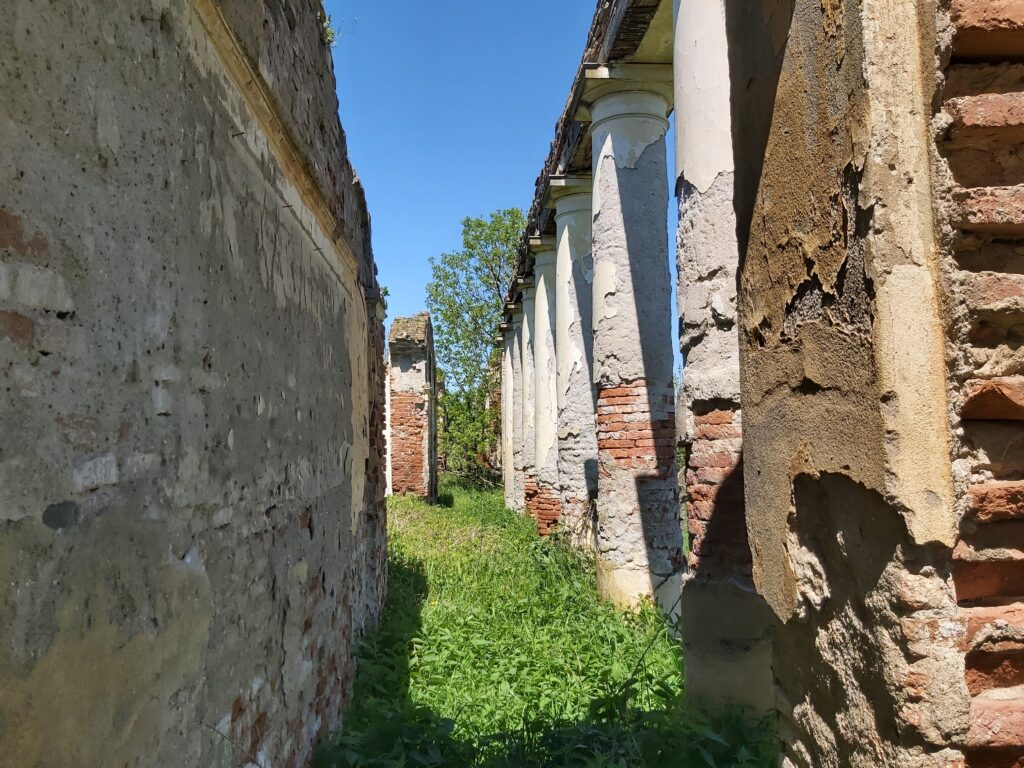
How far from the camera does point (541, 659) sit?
4.55m

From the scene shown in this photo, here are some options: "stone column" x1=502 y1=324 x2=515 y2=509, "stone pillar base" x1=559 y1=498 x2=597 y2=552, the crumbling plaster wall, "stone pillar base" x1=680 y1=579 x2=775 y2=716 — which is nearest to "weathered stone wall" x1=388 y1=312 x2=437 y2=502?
"stone column" x1=502 y1=324 x2=515 y2=509

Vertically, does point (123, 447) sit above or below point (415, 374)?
below

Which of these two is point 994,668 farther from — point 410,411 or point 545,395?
point 410,411

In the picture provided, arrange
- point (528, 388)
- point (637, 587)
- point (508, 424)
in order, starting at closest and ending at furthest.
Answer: point (637, 587), point (528, 388), point (508, 424)

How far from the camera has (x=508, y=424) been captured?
1595 cm

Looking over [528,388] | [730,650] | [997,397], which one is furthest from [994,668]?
[528,388]

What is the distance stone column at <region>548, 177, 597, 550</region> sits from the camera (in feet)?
27.2

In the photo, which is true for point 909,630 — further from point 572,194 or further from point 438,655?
point 572,194

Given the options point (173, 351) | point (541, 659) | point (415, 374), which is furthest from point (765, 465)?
point (415, 374)

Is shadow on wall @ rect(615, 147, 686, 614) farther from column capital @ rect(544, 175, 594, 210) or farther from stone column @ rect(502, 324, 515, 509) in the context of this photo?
stone column @ rect(502, 324, 515, 509)

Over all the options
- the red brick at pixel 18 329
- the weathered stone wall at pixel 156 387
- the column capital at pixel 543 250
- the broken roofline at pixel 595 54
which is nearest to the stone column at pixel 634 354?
the broken roofline at pixel 595 54

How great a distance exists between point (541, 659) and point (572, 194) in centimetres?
556

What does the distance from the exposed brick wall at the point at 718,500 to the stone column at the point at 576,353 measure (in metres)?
4.29

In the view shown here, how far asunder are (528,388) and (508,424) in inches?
134
